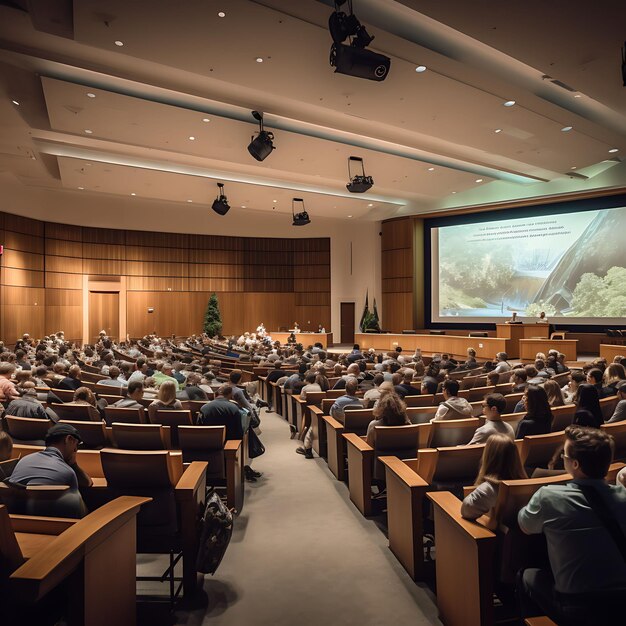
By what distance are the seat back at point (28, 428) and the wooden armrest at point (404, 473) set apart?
3002 millimetres

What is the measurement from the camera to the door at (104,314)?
1923 centimetres

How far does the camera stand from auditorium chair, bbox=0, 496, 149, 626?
1.77m

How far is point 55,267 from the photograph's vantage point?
18.0 metres

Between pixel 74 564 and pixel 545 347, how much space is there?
518 inches

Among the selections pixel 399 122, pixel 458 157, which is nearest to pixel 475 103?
pixel 399 122

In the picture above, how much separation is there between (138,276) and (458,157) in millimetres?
13669

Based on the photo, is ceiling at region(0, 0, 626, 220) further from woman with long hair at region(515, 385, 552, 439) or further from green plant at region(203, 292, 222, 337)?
green plant at region(203, 292, 222, 337)

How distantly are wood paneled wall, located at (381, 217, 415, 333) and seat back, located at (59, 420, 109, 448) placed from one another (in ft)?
51.2

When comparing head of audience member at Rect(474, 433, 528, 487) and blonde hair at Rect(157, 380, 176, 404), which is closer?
head of audience member at Rect(474, 433, 528, 487)

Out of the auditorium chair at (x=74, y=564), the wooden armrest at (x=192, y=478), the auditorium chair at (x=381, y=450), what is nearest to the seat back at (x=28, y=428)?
the wooden armrest at (x=192, y=478)

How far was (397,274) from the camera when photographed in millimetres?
19422

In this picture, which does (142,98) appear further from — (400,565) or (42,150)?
(400,565)

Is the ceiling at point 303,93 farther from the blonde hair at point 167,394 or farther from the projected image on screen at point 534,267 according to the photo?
the blonde hair at point 167,394

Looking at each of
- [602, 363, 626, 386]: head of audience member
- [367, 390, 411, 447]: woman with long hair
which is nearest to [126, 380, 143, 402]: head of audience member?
[367, 390, 411, 447]: woman with long hair
